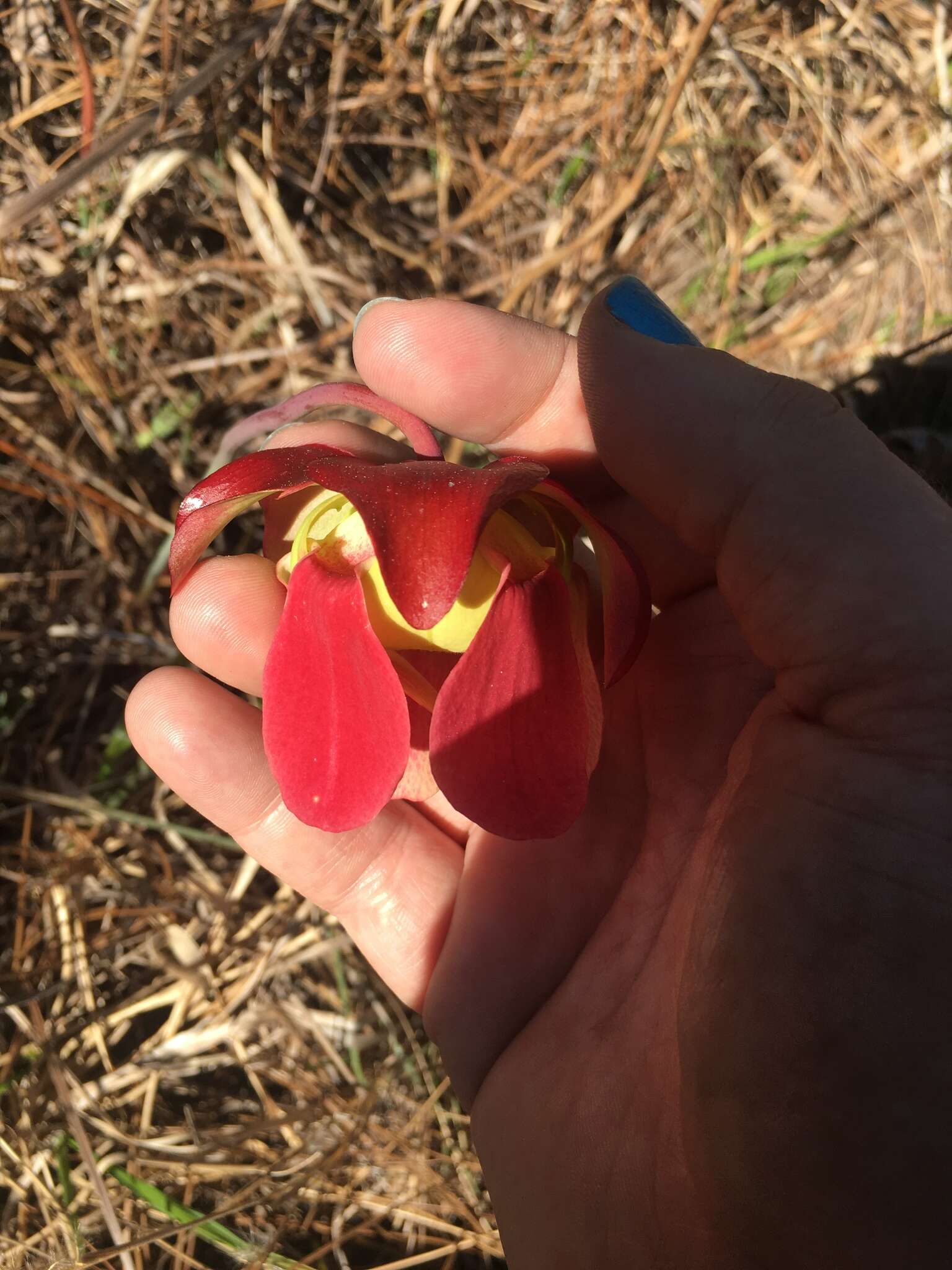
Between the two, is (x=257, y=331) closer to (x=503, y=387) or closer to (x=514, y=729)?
(x=503, y=387)

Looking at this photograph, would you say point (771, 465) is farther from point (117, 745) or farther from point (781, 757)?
point (117, 745)

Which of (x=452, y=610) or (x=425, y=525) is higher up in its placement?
(x=425, y=525)

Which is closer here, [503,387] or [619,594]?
[619,594]

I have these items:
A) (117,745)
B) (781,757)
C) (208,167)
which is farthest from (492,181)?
(781,757)

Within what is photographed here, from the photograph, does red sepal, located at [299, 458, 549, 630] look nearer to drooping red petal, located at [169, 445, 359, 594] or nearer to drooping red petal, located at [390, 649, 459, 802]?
drooping red petal, located at [169, 445, 359, 594]

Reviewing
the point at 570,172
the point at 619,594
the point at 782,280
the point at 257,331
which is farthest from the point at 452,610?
the point at 782,280

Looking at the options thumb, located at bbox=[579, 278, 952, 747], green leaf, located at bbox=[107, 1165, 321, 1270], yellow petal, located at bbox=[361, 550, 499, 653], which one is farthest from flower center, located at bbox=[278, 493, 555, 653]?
green leaf, located at bbox=[107, 1165, 321, 1270]
